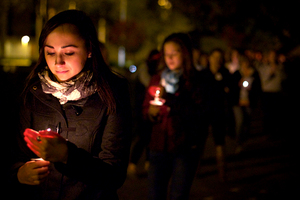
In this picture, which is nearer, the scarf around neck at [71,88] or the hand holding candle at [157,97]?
the scarf around neck at [71,88]

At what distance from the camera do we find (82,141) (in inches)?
75.0

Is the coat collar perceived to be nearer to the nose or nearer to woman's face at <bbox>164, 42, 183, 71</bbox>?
the nose

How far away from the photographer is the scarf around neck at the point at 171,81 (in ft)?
12.1

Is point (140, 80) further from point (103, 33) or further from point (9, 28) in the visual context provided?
point (103, 33)

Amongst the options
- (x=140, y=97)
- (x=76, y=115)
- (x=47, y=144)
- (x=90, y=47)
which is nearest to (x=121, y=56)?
(x=140, y=97)

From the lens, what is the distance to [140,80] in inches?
267

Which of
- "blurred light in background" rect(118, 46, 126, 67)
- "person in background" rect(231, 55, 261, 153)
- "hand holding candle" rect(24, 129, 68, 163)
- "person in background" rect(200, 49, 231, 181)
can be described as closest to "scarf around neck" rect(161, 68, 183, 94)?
"person in background" rect(200, 49, 231, 181)

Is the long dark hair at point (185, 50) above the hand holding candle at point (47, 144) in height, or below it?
above

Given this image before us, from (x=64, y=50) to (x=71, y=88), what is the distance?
198 mm

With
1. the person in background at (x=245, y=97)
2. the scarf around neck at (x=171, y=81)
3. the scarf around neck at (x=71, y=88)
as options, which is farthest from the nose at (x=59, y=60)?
the person in background at (x=245, y=97)

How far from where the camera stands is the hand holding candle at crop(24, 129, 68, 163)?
1.66 metres

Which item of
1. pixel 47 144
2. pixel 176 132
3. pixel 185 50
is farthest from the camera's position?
pixel 185 50

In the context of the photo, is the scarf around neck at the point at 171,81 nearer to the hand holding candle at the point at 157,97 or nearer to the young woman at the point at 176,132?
the young woman at the point at 176,132

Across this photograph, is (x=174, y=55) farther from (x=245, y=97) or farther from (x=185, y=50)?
(x=245, y=97)
